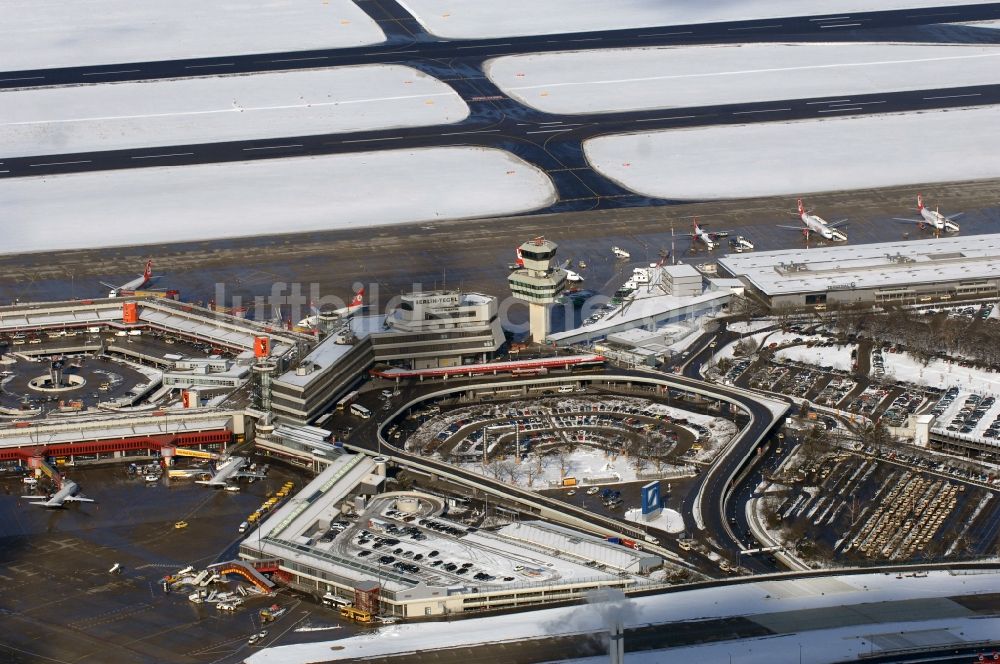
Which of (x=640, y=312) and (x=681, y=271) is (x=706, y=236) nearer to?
(x=681, y=271)

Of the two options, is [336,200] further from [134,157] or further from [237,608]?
[237,608]

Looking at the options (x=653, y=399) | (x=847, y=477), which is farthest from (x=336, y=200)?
(x=847, y=477)

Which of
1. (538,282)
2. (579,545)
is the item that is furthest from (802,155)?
(579,545)

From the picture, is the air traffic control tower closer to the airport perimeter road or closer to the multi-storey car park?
the airport perimeter road

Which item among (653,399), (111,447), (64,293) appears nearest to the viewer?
(111,447)

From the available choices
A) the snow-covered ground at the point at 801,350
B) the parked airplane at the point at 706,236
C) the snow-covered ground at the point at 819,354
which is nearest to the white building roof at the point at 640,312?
the snow-covered ground at the point at 801,350

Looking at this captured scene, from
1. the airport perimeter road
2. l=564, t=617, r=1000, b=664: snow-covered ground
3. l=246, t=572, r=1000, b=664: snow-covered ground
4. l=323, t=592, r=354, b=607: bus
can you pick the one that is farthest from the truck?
the airport perimeter road
